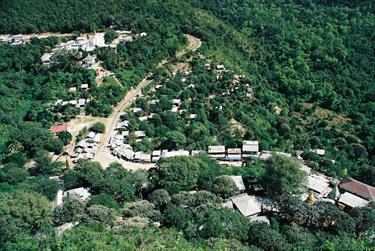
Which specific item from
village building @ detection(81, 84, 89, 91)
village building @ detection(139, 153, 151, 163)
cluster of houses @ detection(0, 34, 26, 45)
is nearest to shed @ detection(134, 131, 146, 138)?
village building @ detection(139, 153, 151, 163)

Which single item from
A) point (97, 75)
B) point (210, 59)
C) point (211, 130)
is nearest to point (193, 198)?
point (211, 130)

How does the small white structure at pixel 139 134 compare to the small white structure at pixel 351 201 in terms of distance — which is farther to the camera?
the small white structure at pixel 139 134

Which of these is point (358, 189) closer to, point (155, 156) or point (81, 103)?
point (155, 156)

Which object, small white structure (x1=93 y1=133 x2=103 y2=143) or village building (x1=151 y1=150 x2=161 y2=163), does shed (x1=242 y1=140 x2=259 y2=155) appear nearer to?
village building (x1=151 y1=150 x2=161 y2=163)

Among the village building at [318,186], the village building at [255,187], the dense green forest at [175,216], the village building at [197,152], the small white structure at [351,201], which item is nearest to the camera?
the dense green forest at [175,216]

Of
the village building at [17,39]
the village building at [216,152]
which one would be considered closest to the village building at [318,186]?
the village building at [216,152]

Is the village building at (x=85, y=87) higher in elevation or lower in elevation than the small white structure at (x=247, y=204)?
lower

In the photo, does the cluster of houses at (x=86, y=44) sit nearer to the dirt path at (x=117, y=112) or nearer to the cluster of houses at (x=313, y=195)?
the dirt path at (x=117, y=112)

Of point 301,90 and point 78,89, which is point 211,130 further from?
point 301,90
